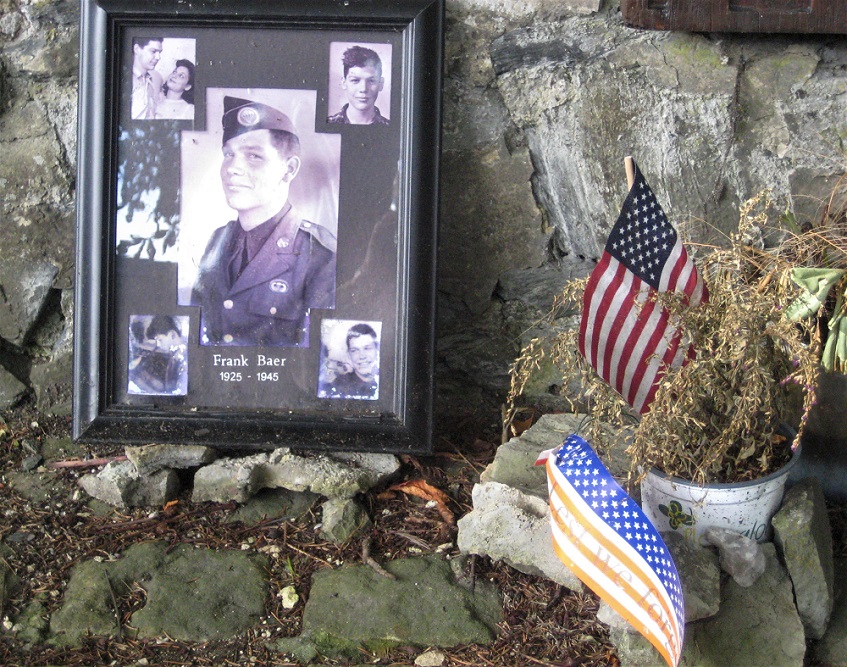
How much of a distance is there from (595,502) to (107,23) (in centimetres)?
188

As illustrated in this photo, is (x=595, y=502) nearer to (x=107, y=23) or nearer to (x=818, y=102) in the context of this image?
(x=818, y=102)

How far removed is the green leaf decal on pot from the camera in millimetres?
2146

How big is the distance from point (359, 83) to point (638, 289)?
1040 mm

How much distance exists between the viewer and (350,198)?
2.60 meters

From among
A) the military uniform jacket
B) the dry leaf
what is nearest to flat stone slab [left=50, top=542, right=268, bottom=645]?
the dry leaf

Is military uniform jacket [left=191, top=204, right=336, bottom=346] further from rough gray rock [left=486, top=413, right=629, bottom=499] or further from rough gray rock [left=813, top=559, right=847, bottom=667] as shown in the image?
rough gray rock [left=813, top=559, right=847, bottom=667]

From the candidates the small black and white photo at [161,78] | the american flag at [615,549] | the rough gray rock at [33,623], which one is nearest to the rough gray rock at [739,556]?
the american flag at [615,549]

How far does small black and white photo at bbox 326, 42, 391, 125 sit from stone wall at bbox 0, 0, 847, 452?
234 mm

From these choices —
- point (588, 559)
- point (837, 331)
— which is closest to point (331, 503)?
point (588, 559)

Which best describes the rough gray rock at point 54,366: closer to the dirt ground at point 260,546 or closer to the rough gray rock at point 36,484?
the dirt ground at point 260,546

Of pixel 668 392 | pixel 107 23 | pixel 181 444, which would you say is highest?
pixel 107 23

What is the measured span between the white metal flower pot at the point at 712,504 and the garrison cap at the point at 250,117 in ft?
4.61

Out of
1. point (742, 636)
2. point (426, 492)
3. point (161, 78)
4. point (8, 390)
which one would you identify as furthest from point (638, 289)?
point (8, 390)

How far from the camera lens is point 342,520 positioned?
8.27ft
